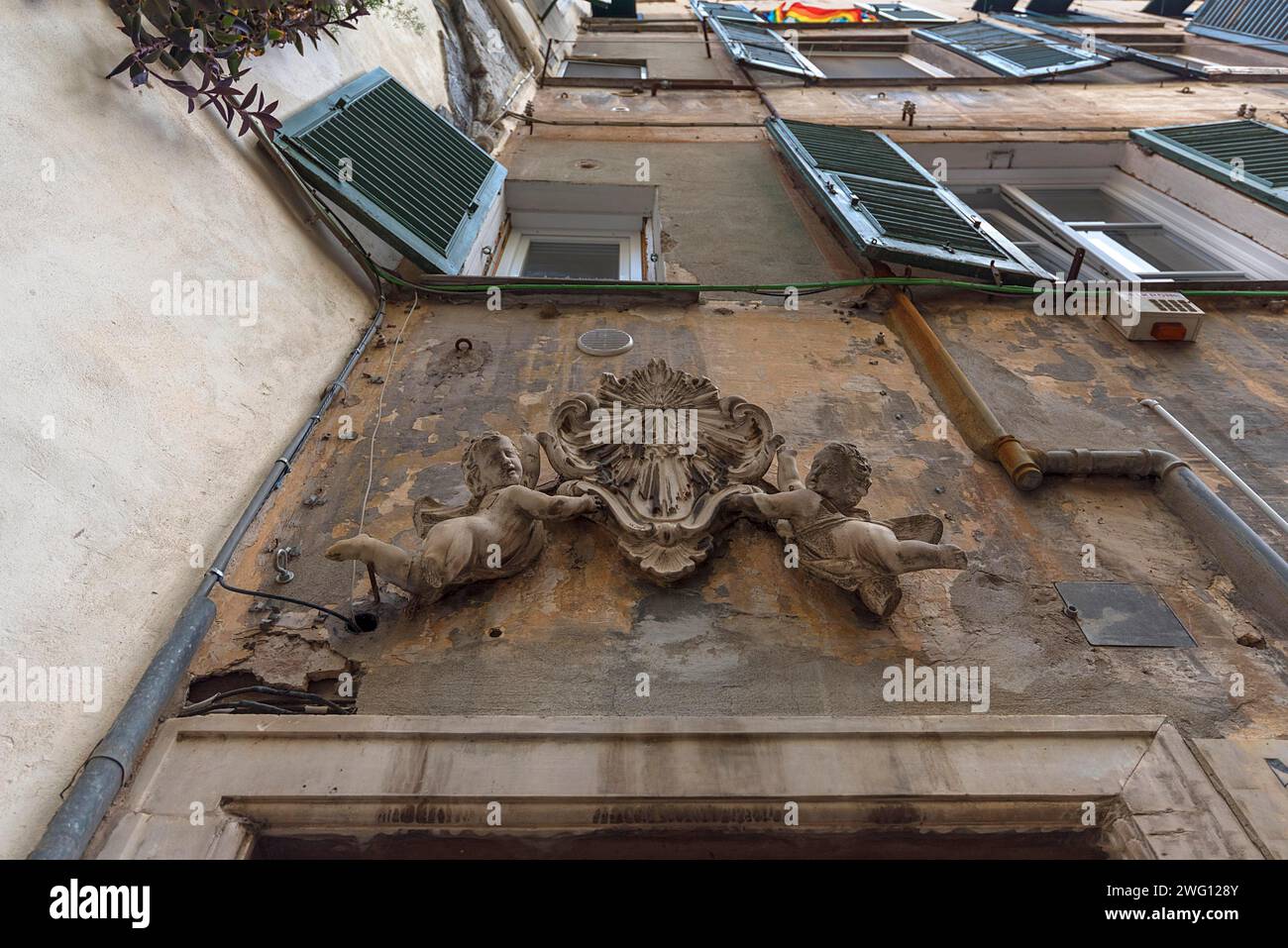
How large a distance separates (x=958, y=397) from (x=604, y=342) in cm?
228

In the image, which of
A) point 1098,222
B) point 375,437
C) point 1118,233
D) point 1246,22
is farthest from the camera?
point 1246,22

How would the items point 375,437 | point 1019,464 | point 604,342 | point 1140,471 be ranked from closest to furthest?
point 1019,464 < point 1140,471 < point 375,437 < point 604,342

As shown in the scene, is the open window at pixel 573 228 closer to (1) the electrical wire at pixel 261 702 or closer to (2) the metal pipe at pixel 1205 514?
(2) the metal pipe at pixel 1205 514

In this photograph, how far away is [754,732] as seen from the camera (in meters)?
2.56

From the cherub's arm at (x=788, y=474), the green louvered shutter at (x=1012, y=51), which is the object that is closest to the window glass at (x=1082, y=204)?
the green louvered shutter at (x=1012, y=51)

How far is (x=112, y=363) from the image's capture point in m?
3.04

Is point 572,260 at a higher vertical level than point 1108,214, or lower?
lower

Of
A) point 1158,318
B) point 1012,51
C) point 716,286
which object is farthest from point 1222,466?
point 1012,51

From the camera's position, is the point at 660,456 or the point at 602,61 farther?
the point at 602,61

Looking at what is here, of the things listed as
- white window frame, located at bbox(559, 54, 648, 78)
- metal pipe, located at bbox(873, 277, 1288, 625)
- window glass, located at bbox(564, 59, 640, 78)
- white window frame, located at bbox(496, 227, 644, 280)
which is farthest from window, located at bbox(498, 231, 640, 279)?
white window frame, located at bbox(559, 54, 648, 78)

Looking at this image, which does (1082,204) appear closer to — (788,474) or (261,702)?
(788,474)

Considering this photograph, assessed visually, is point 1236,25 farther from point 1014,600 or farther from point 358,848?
point 358,848

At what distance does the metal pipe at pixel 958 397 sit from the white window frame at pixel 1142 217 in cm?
234

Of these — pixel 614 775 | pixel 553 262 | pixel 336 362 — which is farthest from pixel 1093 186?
pixel 614 775
